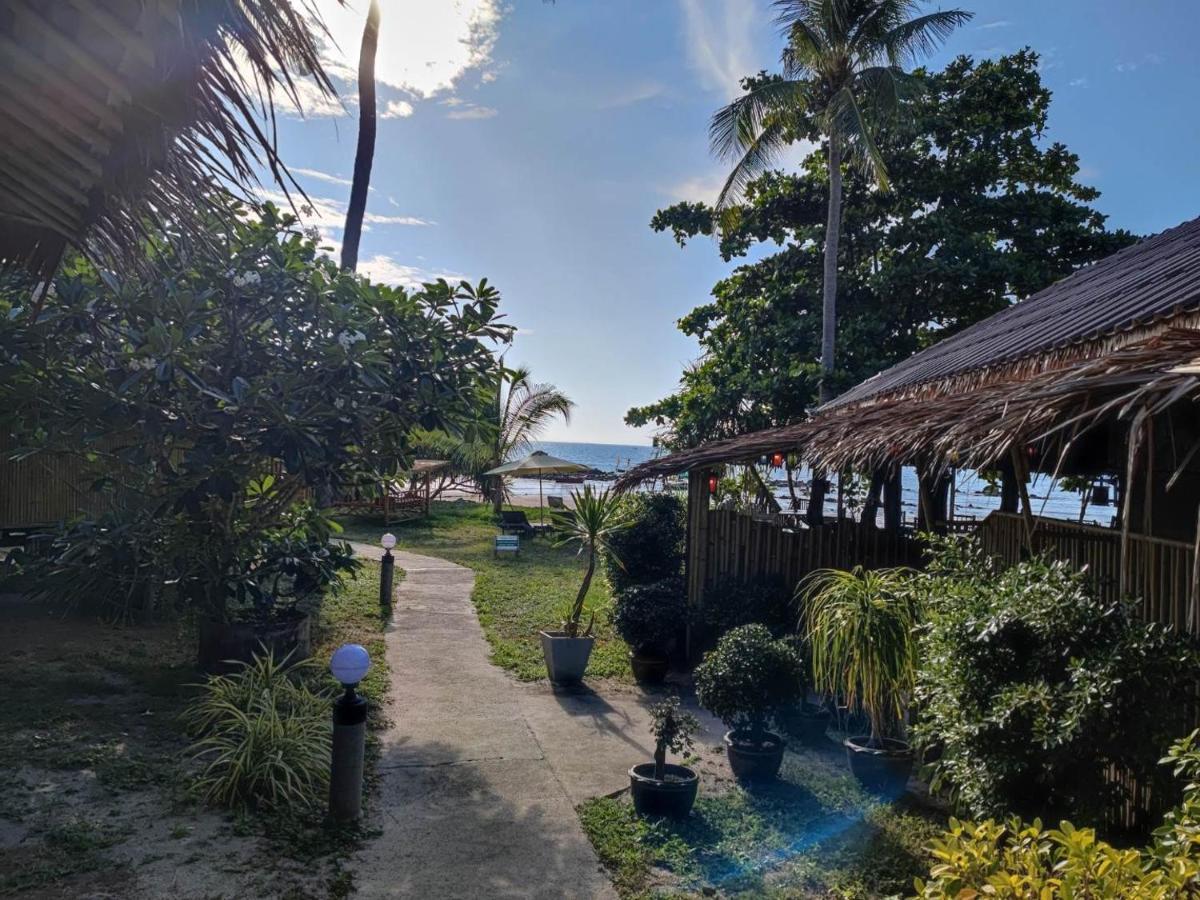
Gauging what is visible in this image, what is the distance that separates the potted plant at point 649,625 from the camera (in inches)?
332

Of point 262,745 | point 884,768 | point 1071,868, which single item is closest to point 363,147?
point 262,745

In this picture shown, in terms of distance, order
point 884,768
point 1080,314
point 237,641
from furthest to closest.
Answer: point 237,641 → point 1080,314 → point 884,768

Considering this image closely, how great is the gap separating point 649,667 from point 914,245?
1140cm

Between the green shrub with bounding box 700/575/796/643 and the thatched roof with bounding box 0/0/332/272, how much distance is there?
21.8 feet

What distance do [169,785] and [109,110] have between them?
15.4 feet

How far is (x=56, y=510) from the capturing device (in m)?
12.5

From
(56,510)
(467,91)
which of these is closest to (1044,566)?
(467,91)

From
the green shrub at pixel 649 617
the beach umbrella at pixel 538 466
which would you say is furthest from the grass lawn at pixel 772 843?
the beach umbrella at pixel 538 466

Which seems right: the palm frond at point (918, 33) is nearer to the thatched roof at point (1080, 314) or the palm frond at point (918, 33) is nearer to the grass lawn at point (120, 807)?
the thatched roof at point (1080, 314)

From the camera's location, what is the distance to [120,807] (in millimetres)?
4684

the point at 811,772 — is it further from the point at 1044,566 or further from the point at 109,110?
the point at 109,110

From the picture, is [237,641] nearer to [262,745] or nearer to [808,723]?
[262,745]

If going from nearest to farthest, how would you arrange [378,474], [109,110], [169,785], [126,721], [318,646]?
1. [109,110]
2. [169,785]
3. [126,721]
4. [378,474]
5. [318,646]

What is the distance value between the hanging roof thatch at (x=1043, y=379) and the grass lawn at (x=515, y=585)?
7.61ft
